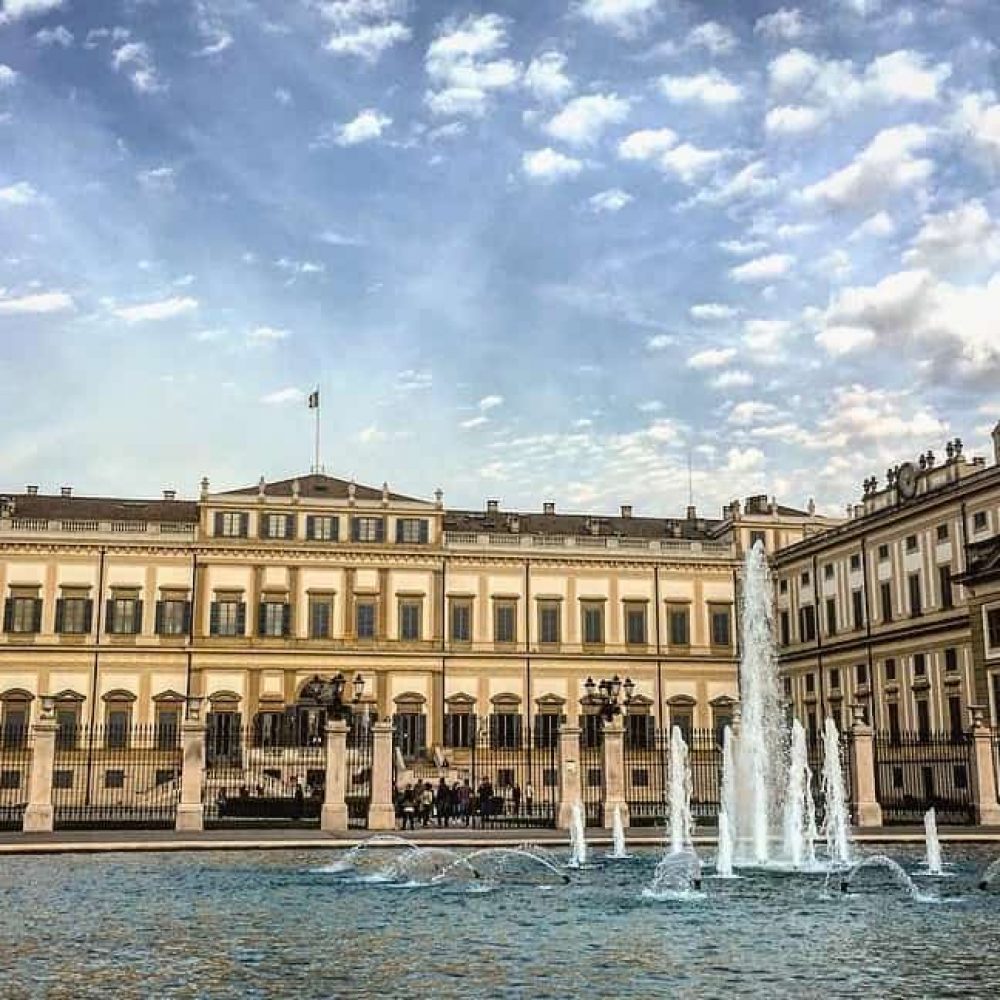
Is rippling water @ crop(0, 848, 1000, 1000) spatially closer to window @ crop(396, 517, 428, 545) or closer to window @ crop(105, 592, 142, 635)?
window @ crop(105, 592, 142, 635)

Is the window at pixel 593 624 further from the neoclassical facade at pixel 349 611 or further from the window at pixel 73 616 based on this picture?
the window at pixel 73 616

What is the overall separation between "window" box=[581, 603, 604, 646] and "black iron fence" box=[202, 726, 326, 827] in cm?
1410

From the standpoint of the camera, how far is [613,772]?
30.3 metres

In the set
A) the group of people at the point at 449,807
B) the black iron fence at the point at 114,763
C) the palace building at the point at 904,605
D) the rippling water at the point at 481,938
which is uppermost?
the palace building at the point at 904,605

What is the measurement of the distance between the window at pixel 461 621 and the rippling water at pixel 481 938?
38.4 metres

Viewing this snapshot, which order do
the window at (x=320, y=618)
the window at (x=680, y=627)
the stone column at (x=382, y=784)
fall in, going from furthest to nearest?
1. the window at (x=680, y=627)
2. the window at (x=320, y=618)
3. the stone column at (x=382, y=784)

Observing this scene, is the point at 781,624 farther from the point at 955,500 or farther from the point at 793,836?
the point at 793,836

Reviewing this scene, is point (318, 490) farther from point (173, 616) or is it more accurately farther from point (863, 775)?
point (863, 775)

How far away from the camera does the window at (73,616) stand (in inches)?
2108

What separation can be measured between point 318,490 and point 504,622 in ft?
33.7

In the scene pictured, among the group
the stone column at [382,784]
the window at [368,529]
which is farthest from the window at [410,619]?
the stone column at [382,784]

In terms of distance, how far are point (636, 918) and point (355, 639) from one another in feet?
141

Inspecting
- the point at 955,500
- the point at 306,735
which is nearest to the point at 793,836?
the point at 955,500

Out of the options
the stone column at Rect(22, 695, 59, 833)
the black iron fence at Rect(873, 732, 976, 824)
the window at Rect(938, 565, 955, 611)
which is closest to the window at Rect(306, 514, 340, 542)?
the black iron fence at Rect(873, 732, 976, 824)
